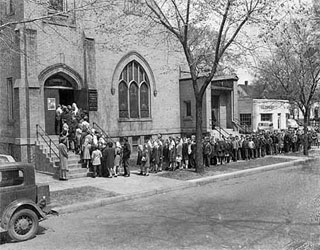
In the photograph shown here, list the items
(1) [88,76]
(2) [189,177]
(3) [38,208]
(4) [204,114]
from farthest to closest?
(4) [204,114], (1) [88,76], (2) [189,177], (3) [38,208]

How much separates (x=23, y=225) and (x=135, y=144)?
17.3 metres

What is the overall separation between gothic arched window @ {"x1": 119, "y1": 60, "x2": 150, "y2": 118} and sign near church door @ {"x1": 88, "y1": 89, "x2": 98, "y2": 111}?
287 centimetres

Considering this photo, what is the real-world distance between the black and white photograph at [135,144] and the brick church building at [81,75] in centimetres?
7

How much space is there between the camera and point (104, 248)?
7.63 meters

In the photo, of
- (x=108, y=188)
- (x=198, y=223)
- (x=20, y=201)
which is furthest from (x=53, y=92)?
(x=198, y=223)

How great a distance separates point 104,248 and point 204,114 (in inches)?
809

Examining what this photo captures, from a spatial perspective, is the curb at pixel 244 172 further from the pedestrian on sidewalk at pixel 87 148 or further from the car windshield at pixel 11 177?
the car windshield at pixel 11 177

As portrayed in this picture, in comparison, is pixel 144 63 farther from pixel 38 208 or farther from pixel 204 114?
pixel 38 208

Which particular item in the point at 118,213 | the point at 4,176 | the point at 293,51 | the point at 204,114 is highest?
the point at 293,51

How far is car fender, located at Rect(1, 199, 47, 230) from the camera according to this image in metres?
8.21

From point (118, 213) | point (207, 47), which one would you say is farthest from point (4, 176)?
point (207, 47)

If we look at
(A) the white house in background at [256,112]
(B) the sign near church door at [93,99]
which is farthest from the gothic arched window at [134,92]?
(A) the white house in background at [256,112]

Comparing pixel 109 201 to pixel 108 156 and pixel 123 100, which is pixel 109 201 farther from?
pixel 123 100

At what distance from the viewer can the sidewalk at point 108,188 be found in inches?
475
